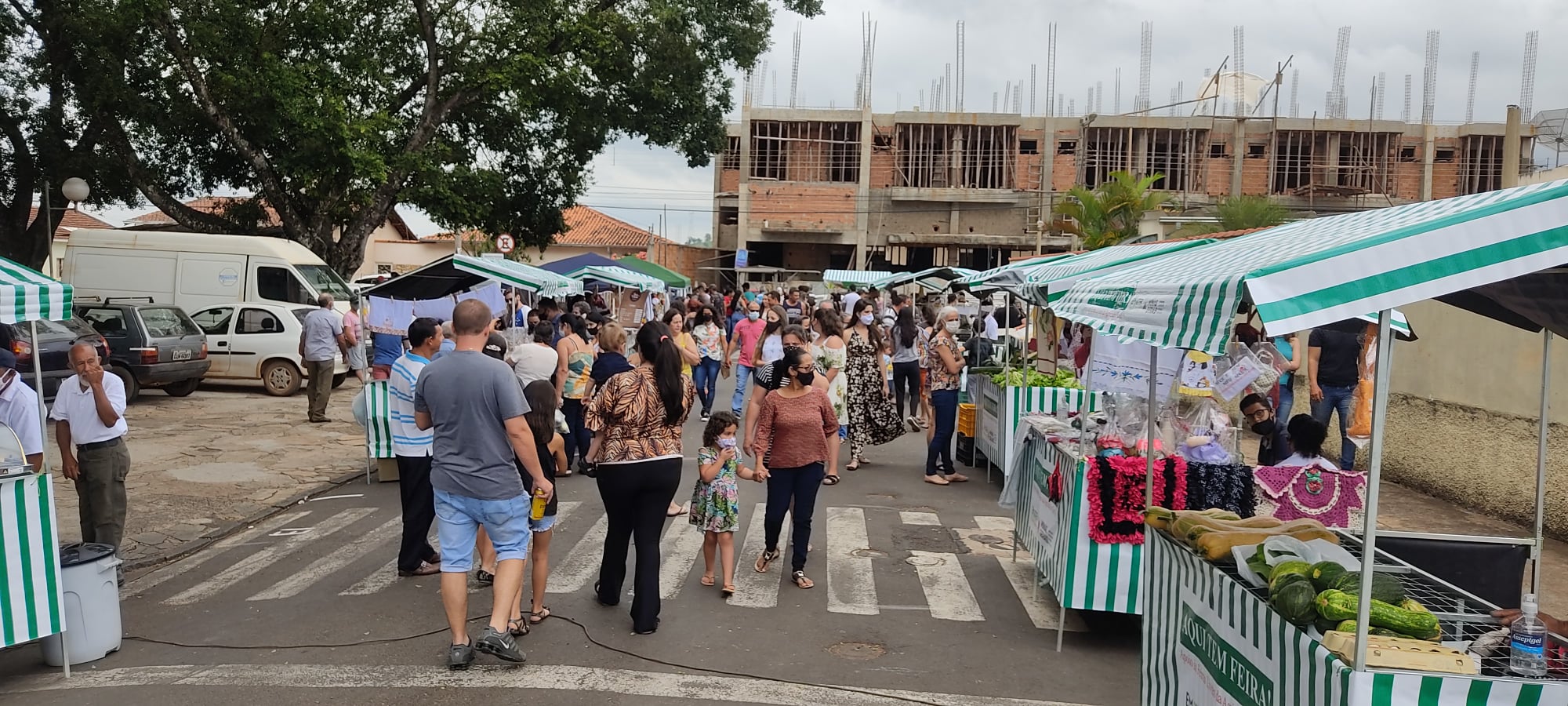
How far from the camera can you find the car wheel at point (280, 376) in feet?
57.7

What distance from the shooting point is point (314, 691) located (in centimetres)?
518

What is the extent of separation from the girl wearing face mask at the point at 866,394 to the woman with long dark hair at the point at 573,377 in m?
2.67

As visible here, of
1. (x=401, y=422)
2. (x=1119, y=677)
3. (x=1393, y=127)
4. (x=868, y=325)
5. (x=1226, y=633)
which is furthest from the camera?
(x=1393, y=127)

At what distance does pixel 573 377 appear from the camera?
35.1 ft

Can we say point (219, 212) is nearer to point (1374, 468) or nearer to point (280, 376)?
point (280, 376)

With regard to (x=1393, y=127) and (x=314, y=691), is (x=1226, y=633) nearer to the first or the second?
(x=314, y=691)

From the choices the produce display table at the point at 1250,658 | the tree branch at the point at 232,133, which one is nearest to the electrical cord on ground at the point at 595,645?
the produce display table at the point at 1250,658

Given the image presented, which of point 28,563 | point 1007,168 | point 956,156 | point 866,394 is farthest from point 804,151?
point 28,563

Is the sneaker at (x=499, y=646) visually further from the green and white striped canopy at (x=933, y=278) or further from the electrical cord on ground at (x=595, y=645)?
the green and white striped canopy at (x=933, y=278)

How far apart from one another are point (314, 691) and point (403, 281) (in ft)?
30.1

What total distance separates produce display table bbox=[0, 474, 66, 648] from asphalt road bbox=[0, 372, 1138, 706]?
1.06ft

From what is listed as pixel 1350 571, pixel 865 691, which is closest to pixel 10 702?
pixel 865 691

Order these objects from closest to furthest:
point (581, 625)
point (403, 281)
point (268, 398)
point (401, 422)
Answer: point (581, 625)
point (401, 422)
point (403, 281)
point (268, 398)

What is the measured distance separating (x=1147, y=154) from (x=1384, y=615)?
41088 millimetres
